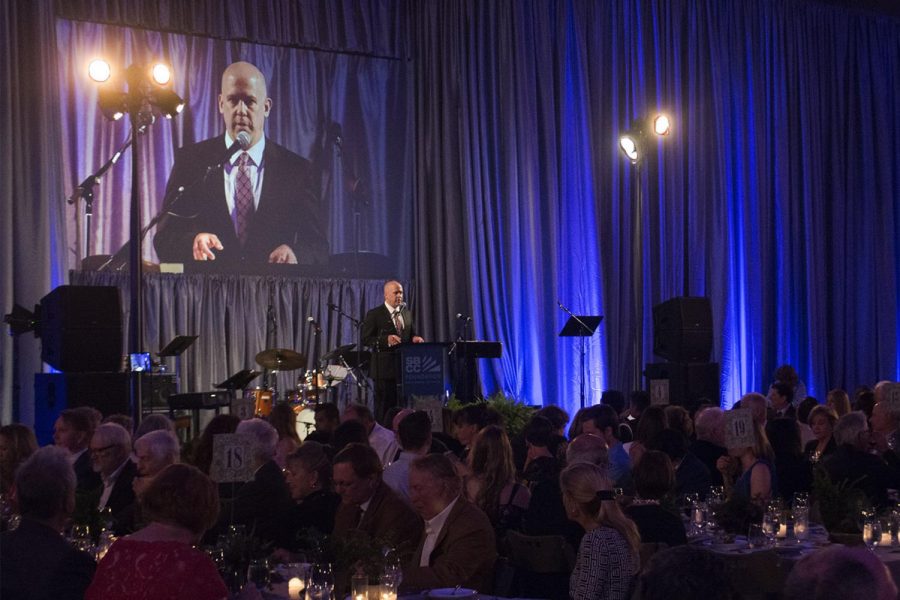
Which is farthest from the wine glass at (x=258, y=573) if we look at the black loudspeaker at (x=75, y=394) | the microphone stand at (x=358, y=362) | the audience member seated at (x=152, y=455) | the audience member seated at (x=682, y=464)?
the microphone stand at (x=358, y=362)

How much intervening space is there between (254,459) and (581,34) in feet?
37.6

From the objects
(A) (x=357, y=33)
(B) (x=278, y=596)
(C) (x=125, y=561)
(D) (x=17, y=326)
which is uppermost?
(A) (x=357, y=33)

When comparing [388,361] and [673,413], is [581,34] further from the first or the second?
[673,413]

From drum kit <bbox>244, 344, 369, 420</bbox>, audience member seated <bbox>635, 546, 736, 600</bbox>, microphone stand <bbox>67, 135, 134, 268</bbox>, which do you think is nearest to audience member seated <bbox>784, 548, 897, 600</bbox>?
audience member seated <bbox>635, 546, 736, 600</bbox>

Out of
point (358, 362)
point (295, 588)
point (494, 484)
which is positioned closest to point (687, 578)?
point (295, 588)

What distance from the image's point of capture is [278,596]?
4.25 m

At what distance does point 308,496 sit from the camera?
5801 mm

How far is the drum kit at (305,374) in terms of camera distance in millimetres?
13109

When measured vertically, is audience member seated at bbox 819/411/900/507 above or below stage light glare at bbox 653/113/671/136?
below

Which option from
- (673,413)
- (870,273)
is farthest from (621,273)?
(673,413)

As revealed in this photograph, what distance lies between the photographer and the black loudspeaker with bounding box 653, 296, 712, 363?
13.1 meters

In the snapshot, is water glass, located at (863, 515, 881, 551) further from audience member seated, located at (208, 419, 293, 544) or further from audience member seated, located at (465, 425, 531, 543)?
audience member seated, located at (208, 419, 293, 544)

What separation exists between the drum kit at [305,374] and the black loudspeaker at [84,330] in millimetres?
2960

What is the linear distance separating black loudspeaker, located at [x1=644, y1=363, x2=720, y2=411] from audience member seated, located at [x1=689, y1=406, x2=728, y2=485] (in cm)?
506
